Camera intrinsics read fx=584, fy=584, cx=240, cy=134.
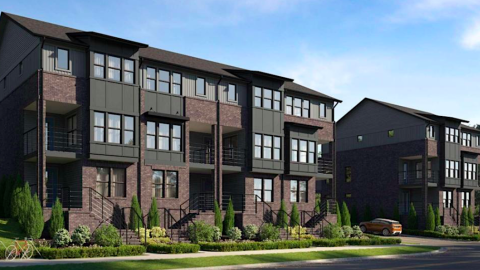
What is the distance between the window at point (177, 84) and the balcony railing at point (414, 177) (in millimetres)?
30083

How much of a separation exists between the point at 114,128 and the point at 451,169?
3914 cm

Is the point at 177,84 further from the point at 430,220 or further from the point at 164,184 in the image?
the point at 430,220

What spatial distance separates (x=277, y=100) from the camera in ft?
143

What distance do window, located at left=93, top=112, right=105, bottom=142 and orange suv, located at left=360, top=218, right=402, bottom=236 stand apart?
28716 millimetres

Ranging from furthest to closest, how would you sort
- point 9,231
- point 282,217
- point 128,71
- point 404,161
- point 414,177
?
point 404,161, point 414,177, point 282,217, point 128,71, point 9,231

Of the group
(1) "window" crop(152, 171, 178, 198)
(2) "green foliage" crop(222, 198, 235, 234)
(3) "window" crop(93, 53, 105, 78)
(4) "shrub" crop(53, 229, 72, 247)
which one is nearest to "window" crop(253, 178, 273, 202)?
(2) "green foliage" crop(222, 198, 235, 234)

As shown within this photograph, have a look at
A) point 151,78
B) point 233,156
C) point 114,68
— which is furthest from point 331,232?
point 114,68

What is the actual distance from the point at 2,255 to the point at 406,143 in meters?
43.6

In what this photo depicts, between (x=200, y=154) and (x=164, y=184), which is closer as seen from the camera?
(x=164, y=184)

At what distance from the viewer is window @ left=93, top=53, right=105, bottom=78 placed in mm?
33219

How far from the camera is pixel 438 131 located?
59.2 meters

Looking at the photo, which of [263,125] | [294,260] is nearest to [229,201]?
[263,125]

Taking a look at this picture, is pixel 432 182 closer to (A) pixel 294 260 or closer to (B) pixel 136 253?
(A) pixel 294 260

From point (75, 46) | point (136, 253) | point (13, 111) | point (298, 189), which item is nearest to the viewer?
point (136, 253)
